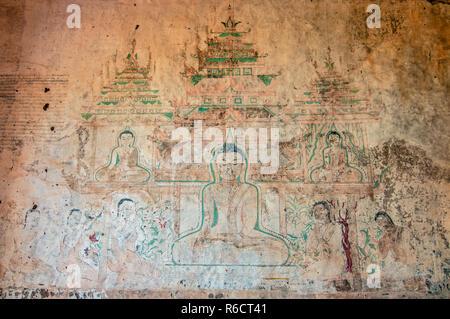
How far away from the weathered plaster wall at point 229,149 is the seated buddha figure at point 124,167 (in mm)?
14

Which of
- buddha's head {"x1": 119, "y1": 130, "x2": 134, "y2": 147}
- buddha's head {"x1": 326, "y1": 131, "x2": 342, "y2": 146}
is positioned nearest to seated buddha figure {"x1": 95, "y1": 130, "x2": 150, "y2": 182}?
buddha's head {"x1": 119, "y1": 130, "x2": 134, "y2": 147}

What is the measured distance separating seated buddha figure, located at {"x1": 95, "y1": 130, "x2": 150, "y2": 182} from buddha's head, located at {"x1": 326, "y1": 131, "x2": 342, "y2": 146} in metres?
1.73

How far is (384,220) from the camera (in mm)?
3670

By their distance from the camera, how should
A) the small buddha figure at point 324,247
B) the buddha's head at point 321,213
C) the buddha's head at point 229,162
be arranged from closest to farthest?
the small buddha figure at point 324,247 → the buddha's head at point 321,213 → the buddha's head at point 229,162

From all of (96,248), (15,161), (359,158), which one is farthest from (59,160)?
(359,158)

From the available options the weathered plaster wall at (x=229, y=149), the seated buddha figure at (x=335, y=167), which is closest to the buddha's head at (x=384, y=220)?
the weathered plaster wall at (x=229, y=149)

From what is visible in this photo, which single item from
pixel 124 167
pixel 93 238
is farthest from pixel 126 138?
pixel 93 238

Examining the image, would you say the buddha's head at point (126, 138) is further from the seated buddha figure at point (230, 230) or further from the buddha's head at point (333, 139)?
the buddha's head at point (333, 139)

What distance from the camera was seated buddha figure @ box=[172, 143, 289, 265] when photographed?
3627 mm

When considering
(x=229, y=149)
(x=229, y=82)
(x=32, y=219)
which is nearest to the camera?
(x=32, y=219)

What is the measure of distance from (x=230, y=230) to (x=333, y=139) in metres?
1.30

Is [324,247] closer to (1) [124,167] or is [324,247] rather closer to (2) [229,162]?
(2) [229,162]

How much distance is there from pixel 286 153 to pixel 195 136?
88 cm

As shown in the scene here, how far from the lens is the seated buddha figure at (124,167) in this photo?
150 inches
